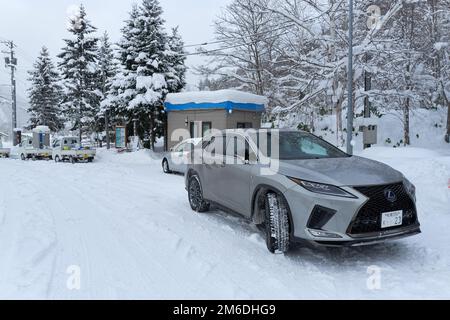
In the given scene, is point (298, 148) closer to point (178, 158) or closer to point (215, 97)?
point (178, 158)

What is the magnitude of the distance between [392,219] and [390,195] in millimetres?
284

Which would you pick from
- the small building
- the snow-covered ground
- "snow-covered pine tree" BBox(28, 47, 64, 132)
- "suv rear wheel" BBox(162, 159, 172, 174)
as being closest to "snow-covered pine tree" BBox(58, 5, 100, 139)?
"snow-covered pine tree" BBox(28, 47, 64, 132)

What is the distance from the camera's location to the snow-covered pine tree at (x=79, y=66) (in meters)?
32.7

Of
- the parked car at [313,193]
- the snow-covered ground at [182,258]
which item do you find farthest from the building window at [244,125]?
the parked car at [313,193]

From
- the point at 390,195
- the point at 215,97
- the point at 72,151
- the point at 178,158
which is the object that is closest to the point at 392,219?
the point at 390,195

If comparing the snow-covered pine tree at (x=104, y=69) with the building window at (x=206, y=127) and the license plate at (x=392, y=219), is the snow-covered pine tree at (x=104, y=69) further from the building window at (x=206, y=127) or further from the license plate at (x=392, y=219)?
the license plate at (x=392, y=219)

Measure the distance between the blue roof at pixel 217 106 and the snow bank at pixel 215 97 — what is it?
165 millimetres

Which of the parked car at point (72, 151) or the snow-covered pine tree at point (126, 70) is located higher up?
the snow-covered pine tree at point (126, 70)

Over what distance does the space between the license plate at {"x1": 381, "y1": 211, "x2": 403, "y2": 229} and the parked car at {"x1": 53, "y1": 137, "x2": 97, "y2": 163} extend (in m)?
19.8

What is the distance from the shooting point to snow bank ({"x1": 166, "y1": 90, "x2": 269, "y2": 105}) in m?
20.2

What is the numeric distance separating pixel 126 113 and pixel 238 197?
65.3ft

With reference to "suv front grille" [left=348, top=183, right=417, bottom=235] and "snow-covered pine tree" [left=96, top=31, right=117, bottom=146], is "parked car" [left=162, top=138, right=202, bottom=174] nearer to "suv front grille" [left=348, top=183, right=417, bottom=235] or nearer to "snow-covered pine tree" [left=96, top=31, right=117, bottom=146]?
"suv front grille" [left=348, top=183, right=417, bottom=235]
